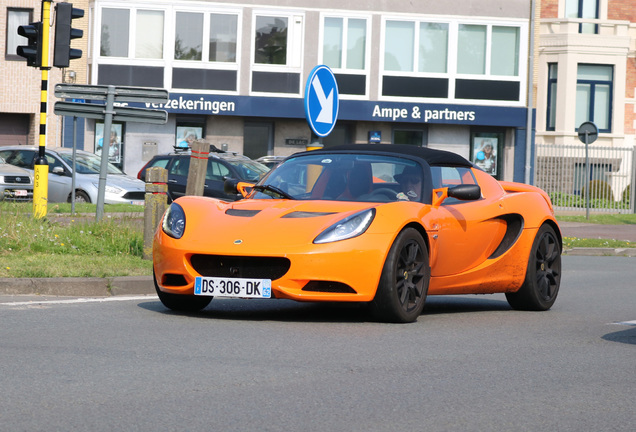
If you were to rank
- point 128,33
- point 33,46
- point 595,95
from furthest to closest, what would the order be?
point 595,95, point 128,33, point 33,46

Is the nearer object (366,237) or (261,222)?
(366,237)

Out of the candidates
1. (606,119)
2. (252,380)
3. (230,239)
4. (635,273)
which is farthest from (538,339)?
(606,119)

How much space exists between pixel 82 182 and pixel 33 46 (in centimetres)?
889

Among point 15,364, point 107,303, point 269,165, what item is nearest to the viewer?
point 15,364

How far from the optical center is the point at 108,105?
14312mm

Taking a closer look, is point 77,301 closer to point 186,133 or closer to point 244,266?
point 244,266

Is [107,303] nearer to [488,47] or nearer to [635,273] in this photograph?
[635,273]

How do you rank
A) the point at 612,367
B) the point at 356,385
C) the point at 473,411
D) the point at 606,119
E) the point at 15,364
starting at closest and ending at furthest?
1. the point at 473,411
2. the point at 356,385
3. the point at 15,364
4. the point at 612,367
5. the point at 606,119

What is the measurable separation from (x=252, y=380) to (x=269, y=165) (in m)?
22.6

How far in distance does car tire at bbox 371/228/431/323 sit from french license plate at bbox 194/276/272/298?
2.70 ft

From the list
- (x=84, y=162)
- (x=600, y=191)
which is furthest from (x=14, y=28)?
(x=600, y=191)

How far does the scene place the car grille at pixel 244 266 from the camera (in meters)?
8.05

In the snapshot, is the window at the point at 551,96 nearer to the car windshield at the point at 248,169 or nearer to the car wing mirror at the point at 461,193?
the car windshield at the point at 248,169

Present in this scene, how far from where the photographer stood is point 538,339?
26.0 feet
